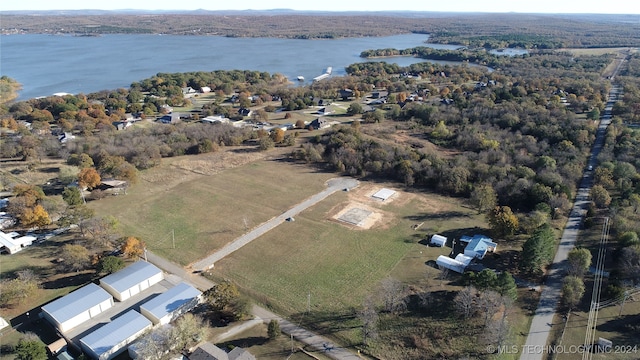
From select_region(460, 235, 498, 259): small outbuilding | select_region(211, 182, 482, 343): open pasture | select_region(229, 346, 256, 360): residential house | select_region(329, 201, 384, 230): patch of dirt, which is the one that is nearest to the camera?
select_region(229, 346, 256, 360): residential house

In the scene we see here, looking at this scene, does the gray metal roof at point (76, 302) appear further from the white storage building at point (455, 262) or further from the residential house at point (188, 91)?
the residential house at point (188, 91)

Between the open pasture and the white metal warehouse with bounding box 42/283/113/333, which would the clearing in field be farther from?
the white metal warehouse with bounding box 42/283/113/333

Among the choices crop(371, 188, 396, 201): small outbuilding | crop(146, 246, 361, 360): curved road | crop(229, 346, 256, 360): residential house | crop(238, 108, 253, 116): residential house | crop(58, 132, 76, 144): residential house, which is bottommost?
crop(146, 246, 361, 360): curved road

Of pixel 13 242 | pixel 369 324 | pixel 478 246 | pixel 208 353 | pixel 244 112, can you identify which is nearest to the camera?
pixel 208 353

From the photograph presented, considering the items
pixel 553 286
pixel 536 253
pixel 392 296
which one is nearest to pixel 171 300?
pixel 392 296

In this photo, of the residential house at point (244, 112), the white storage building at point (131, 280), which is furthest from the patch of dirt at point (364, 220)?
the residential house at point (244, 112)

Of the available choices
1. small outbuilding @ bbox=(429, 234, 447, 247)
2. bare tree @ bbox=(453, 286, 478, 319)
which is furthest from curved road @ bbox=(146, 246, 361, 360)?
small outbuilding @ bbox=(429, 234, 447, 247)

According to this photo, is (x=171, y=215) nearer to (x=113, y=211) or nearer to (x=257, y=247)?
(x=113, y=211)

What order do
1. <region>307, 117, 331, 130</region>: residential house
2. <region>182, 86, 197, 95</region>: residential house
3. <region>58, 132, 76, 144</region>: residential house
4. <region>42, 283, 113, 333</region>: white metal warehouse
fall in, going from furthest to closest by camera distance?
<region>182, 86, 197, 95</region>: residential house
<region>307, 117, 331, 130</region>: residential house
<region>58, 132, 76, 144</region>: residential house
<region>42, 283, 113, 333</region>: white metal warehouse

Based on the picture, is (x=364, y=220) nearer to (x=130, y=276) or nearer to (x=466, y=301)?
(x=466, y=301)
